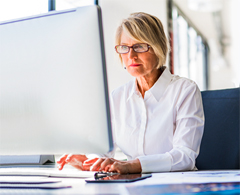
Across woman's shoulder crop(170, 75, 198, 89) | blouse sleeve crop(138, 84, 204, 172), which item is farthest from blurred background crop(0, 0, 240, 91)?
blouse sleeve crop(138, 84, 204, 172)

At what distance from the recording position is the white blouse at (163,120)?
1.22m

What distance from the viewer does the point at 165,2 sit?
5375 mm

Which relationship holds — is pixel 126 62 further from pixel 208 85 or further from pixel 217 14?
pixel 208 85

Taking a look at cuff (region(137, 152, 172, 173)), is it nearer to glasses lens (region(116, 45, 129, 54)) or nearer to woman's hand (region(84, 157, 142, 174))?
woman's hand (region(84, 157, 142, 174))

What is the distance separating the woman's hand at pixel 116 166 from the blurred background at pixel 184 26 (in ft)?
1.34

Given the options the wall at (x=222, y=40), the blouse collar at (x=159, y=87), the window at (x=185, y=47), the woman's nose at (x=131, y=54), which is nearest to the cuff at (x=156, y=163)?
the blouse collar at (x=159, y=87)

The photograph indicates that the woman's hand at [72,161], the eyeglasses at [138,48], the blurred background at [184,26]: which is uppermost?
the blurred background at [184,26]

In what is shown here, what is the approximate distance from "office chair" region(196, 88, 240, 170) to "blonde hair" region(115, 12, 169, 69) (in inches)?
14.3

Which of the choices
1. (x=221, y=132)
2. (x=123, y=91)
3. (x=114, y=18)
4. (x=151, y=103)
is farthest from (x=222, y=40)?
(x=151, y=103)

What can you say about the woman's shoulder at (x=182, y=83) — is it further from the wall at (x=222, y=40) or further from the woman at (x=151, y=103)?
the wall at (x=222, y=40)

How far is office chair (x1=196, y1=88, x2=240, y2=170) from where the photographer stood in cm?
152

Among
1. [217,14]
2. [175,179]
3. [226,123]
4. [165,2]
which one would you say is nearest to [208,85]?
[217,14]

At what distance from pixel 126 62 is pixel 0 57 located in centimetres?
63

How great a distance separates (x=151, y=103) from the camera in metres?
1.41
